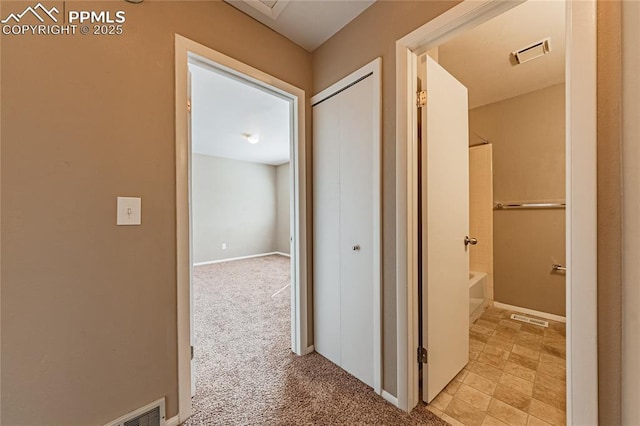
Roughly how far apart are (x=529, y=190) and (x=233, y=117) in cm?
387

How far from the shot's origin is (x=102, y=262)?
3.50 feet

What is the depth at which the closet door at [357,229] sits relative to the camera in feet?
4.96

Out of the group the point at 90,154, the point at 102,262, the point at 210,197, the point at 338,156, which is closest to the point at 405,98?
the point at 338,156

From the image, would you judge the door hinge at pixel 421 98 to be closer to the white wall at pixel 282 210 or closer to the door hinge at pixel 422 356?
the door hinge at pixel 422 356

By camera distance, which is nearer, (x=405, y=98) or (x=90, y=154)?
(x=90, y=154)

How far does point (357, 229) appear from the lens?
1.59 metres

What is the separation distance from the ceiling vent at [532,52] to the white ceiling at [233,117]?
2.11 metres

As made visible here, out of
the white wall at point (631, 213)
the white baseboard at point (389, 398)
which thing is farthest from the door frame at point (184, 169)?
the white wall at point (631, 213)

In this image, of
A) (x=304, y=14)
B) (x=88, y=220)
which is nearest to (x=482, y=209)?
(x=304, y=14)

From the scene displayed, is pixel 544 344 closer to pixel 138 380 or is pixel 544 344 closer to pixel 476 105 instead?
pixel 476 105

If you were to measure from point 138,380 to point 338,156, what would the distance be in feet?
5.67

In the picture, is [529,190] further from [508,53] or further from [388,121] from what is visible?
[388,121]

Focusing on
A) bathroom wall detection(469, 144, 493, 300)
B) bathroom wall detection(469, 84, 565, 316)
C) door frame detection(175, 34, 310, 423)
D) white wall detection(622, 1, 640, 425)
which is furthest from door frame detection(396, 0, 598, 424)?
bathroom wall detection(469, 144, 493, 300)

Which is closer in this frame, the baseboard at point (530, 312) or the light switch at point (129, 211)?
the light switch at point (129, 211)
